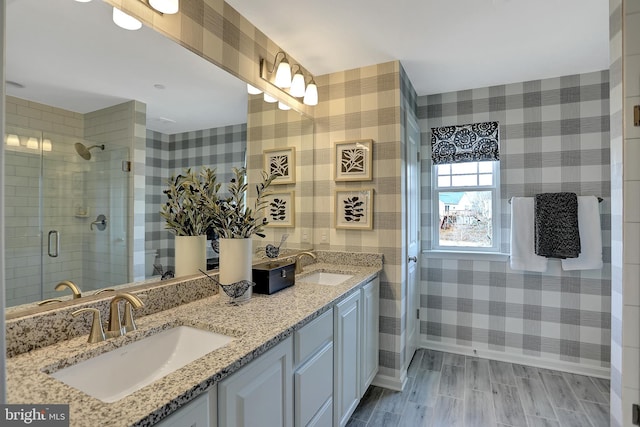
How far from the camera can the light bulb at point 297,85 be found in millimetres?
2271

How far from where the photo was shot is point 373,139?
2.47 meters

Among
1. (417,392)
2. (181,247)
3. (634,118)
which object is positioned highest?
(634,118)

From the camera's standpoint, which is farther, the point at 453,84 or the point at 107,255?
the point at 453,84

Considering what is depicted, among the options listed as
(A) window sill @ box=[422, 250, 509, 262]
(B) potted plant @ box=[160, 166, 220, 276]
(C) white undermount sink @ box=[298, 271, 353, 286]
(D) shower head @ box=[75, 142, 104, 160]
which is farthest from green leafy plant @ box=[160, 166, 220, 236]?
(A) window sill @ box=[422, 250, 509, 262]

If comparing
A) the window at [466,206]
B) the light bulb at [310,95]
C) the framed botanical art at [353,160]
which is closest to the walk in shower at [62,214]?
the light bulb at [310,95]

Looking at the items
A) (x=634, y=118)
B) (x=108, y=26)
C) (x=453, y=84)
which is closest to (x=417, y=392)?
(x=634, y=118)

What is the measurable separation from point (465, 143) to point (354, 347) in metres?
2.12

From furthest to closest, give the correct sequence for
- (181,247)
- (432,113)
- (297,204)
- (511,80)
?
(432,113) → (511,80) → (297,204) → (181,247)

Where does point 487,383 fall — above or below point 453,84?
below

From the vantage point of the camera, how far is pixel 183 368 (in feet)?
2.88

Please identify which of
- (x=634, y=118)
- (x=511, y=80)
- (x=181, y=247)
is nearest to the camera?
(x=634, y=118)

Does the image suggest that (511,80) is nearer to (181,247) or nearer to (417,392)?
(417,392)

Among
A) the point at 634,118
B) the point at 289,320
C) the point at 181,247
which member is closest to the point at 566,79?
the point at 634,118

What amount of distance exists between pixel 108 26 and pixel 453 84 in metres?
2.62
